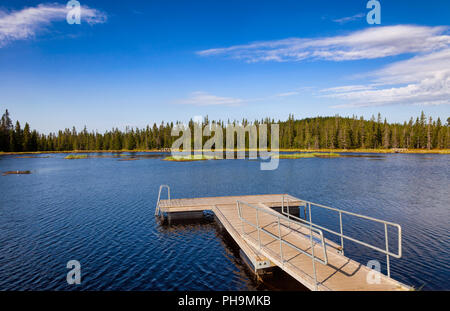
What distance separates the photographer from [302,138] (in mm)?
170125

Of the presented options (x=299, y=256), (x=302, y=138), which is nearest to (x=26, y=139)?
(x=302, y=138)

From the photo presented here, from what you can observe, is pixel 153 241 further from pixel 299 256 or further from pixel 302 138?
pixel 302 138

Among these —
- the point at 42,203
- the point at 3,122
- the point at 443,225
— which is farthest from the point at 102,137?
the point at 443,225

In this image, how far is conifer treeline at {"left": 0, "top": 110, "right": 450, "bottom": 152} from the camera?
134 metres

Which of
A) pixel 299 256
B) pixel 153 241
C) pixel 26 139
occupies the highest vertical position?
pixel 26 139

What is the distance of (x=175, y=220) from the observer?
23000mm

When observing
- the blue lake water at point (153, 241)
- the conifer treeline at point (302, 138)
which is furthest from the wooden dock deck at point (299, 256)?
the conifer treeline at point (302, 138)

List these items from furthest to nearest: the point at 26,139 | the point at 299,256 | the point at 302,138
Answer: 1. the point at 302,138
2. the point at 26,139
3. the point at 299,256

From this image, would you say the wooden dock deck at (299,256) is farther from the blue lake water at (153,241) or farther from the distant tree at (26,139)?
the distant tree at (26,139)

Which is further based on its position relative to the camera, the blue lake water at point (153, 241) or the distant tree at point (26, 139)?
the distant tree at point (26, 139)

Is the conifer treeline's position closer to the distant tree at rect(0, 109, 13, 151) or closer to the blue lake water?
the distant tree at rect(0, 109, 13, 151)

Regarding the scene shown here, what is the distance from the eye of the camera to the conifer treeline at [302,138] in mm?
134000

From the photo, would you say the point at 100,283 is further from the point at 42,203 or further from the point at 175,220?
the point at 42,203
